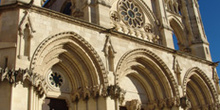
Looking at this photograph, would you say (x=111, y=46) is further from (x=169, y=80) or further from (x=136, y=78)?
(x=169, y=80)

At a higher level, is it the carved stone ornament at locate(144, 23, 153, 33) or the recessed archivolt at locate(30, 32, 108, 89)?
the carved stone ornament at locate(144, 23, 153, 33)

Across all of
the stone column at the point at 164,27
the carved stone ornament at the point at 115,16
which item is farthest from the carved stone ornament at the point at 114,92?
the stone column at the point at 164,27

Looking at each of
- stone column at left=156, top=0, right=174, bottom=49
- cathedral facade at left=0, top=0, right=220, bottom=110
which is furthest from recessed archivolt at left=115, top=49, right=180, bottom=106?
stone column at left=156, top=0, right=174, bottom=49

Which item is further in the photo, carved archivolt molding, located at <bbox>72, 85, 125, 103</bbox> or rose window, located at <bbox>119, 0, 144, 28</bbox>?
rose window, located at <bbox>119, 0, 144, 28</bbox>

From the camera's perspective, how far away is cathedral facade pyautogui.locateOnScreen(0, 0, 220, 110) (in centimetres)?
912

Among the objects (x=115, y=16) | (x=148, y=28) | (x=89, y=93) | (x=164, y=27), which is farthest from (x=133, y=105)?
(x=164, y=27)

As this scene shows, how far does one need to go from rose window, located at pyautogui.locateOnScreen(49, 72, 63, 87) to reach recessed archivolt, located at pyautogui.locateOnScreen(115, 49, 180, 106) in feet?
11.2

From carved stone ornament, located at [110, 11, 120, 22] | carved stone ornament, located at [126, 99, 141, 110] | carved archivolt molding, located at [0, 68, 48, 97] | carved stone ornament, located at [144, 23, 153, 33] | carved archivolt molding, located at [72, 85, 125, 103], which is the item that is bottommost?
carved stone ornament, located at [126, 99, 141, 110]

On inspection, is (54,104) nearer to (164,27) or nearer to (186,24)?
(164,27)

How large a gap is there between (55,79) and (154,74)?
495 centimetres

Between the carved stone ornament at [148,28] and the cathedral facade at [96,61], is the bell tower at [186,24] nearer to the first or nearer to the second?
the cathedral facade at [96,61]

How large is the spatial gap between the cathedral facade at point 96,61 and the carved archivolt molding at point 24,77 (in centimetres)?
3

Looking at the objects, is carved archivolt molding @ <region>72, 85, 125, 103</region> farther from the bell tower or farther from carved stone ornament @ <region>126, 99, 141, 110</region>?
the bell tower

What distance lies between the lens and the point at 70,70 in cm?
1091
